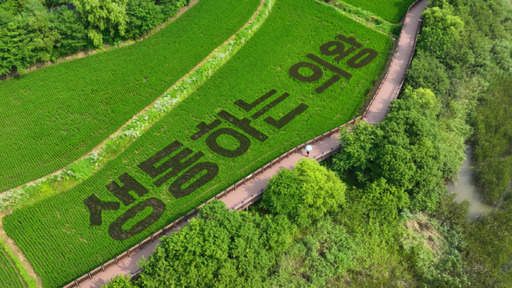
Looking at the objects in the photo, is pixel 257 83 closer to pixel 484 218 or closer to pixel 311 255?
pixel 311 255

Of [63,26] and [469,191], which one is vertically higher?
[63,26]

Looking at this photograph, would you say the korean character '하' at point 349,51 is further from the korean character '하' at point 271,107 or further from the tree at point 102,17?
the tree at point 102,17

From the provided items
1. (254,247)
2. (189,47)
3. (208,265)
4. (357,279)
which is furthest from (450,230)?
(189,47)

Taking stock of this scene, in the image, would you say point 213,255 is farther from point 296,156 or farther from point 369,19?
point 369,19

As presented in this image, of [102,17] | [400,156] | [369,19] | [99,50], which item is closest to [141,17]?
[102,17]

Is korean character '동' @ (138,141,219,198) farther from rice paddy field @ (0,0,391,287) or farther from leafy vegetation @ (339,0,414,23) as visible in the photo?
leafy vegetation @ (339,0,414,23)

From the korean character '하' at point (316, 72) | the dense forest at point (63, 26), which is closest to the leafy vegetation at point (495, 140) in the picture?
the korean character '하' at point (316, 72)

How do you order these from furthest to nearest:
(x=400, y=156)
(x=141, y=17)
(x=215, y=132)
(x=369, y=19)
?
1. (x=369, y=19)
2. (x=141, y=17)
3. (x=215, y=132)
4. (x=400, y=156)
